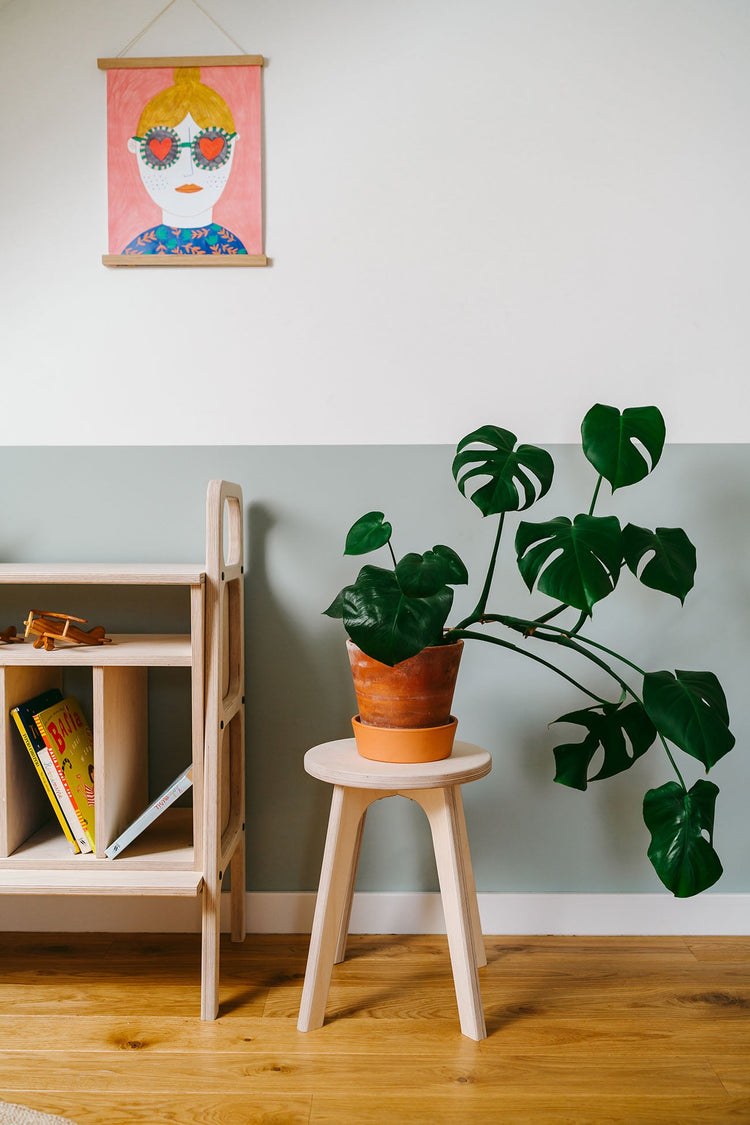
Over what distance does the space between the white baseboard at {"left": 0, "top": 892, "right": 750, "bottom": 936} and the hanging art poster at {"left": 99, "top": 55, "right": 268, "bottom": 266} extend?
1.33m

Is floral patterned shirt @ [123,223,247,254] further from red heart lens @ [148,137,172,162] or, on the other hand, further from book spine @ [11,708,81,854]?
book spine @ [11,708,81,854]

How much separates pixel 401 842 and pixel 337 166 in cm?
141

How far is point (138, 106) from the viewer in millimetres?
1719

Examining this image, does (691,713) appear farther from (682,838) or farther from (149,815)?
(149,815)

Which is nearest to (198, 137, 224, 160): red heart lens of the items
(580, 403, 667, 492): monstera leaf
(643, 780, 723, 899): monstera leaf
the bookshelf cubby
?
the bookshelf cubby

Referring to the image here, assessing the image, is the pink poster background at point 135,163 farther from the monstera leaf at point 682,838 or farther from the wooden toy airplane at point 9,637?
the monstera leaf at point 682,838

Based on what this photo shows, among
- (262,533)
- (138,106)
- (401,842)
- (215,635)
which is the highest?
(138,106)

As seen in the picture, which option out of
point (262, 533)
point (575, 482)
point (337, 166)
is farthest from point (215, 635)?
point (337, 166)

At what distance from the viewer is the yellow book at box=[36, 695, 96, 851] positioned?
1.50 metres

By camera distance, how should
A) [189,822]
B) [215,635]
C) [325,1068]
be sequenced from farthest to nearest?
[189,822] < [215,635] < [325,1068]

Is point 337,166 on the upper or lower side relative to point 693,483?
upper

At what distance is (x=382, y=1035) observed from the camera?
1.39m

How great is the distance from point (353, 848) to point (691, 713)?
600 mm

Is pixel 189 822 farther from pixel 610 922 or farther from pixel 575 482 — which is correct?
pixel 575 482
